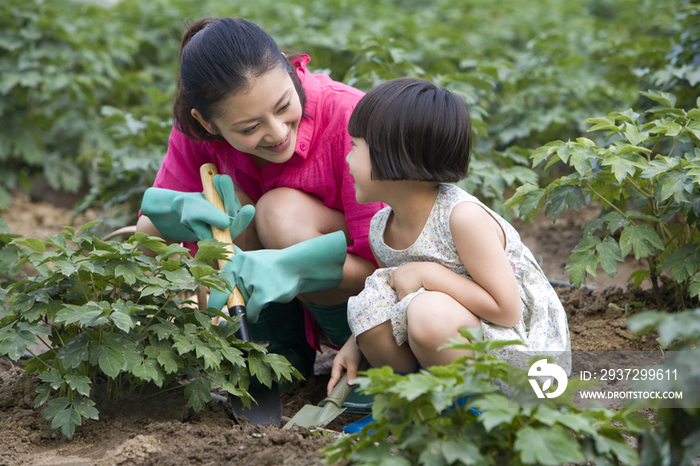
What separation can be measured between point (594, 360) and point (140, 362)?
1334mm

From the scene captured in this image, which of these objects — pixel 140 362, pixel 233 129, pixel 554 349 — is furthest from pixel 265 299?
pixel 554 349

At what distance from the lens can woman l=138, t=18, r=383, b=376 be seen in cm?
179

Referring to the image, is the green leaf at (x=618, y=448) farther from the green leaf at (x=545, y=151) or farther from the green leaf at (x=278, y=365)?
the green leaf at (x=545, y=151)

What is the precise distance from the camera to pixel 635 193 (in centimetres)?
197

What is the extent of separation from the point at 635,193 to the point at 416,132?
0.85 m

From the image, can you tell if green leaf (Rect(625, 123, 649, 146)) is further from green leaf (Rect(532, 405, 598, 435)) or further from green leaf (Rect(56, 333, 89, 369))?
green leaf (Rect(56, 333, 89, 369))

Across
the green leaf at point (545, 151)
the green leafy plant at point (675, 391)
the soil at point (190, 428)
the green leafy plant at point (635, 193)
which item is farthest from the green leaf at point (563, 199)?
the green leafy plant at point (675, 391)

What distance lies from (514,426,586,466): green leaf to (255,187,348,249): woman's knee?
110 centimetres

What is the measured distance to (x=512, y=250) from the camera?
168 centimetres

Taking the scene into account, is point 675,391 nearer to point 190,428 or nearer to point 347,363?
point 347,363

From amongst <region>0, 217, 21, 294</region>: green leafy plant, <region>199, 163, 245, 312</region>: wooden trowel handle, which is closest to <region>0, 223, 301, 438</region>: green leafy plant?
<region>199, 163, 245, 312</region>: wooden trowel handle

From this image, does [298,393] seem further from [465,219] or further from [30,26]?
[30,26]

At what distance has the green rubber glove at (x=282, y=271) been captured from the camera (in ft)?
5.86

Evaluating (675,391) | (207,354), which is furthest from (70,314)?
(675,391)
